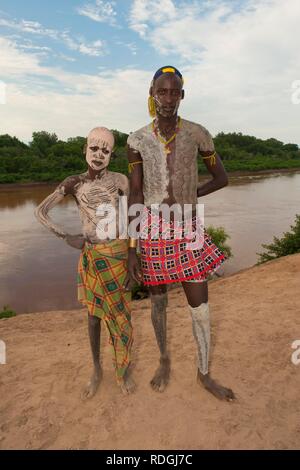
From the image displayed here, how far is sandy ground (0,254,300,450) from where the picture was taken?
239 centimetres

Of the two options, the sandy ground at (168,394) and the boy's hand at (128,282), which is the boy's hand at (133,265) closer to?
the boy's hand at (128,282)

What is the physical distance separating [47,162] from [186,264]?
128 ft

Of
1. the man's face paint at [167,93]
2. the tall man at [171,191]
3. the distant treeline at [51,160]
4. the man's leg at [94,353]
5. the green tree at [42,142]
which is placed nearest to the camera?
the man's face paint at [167,93]

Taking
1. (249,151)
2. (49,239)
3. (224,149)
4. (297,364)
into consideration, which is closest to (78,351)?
(297,364)

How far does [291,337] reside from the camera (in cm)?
372

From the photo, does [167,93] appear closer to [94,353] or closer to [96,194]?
[96,194]

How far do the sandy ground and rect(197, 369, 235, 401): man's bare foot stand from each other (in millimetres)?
43

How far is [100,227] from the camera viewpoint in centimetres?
259

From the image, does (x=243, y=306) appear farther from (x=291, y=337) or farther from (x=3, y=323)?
(x=3, y=323)

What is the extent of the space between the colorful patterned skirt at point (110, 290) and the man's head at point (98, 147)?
0.55 meters

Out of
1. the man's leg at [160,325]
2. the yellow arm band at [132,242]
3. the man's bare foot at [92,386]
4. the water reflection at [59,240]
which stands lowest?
the water reflection at [59,240]

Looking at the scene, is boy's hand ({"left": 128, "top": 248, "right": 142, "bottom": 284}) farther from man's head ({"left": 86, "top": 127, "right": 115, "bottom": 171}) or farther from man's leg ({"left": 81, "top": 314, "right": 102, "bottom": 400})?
man's head ({"left": 86, "top": 127, "right": 115, "bottom": 171})

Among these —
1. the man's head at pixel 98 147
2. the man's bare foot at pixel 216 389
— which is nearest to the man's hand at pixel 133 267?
the man's head at pixel 98 147

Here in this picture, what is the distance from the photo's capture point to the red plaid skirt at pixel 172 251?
2.56 metres
